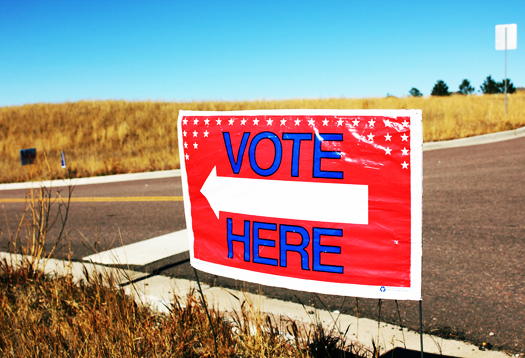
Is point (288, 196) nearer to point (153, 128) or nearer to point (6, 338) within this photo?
point (6, 338)

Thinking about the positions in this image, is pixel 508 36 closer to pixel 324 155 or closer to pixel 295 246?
pixel 324 155

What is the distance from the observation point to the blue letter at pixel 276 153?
2.06 m

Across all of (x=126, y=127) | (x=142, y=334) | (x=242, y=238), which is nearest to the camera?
(x=242, y=238)

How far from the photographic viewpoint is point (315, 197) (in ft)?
6.52

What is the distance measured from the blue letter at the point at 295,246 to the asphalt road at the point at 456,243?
871 mm

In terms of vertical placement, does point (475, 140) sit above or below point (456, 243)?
above

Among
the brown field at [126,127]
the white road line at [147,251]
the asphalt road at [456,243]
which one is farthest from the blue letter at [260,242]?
the brown field at [126,127]

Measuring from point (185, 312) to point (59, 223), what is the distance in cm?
521

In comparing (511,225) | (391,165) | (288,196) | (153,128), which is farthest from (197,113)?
(153,128)

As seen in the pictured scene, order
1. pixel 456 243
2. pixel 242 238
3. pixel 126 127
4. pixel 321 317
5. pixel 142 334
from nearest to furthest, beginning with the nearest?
pixel 242 238, pixel 142 334, pixel 321 317, pixel 456 243, pixel 126 127

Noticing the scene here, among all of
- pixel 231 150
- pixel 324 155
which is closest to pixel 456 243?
pixel 324 155

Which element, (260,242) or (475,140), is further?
(475,140)

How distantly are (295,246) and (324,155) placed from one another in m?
0.47

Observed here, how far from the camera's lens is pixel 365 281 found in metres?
1.92
